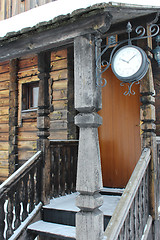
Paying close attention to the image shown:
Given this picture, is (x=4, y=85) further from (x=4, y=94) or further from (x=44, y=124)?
(x=44, y=124)

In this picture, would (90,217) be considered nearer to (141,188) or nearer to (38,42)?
(141,188)

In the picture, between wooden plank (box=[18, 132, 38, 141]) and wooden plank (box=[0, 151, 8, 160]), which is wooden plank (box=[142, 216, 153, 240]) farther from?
wooden plank (box=[0, 151, 8, 160])

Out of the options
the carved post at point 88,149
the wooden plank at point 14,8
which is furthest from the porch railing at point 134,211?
the wooden plank at point 14,8

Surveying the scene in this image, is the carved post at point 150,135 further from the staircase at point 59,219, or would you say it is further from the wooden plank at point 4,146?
the wooden plank at point 4,146

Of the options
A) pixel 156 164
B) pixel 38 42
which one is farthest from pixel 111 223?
pixel 38 42

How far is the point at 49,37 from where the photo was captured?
140 inches

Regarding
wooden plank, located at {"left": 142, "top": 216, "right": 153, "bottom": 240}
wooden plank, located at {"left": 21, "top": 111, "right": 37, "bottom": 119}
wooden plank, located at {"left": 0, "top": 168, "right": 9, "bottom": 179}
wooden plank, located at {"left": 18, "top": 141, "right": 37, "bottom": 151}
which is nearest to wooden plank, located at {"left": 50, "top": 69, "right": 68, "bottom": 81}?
wooden plank, located at {"left": 21, "top": 111, "right": 37, "bottom": 119}

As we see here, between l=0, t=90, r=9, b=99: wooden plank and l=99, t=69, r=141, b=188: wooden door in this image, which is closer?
l=99, t=69, r=141, b=188: wooden door

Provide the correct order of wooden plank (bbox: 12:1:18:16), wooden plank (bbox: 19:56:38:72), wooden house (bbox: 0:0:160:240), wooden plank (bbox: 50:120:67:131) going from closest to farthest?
1. wooden house (bbox: 0:0:160:240)
2. wooden plank (bbox: 50:120:67:131)
3. wooden plank (bbox: 12:1:18:16)
4. wooden plank (bbox: 19:56:38:72)

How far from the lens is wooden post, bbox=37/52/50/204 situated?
472 cm

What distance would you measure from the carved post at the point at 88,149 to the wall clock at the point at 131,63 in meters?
0.40

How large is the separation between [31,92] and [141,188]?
4.58 metres

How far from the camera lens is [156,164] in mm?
4008

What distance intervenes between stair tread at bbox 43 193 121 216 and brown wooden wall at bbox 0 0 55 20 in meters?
4.40
